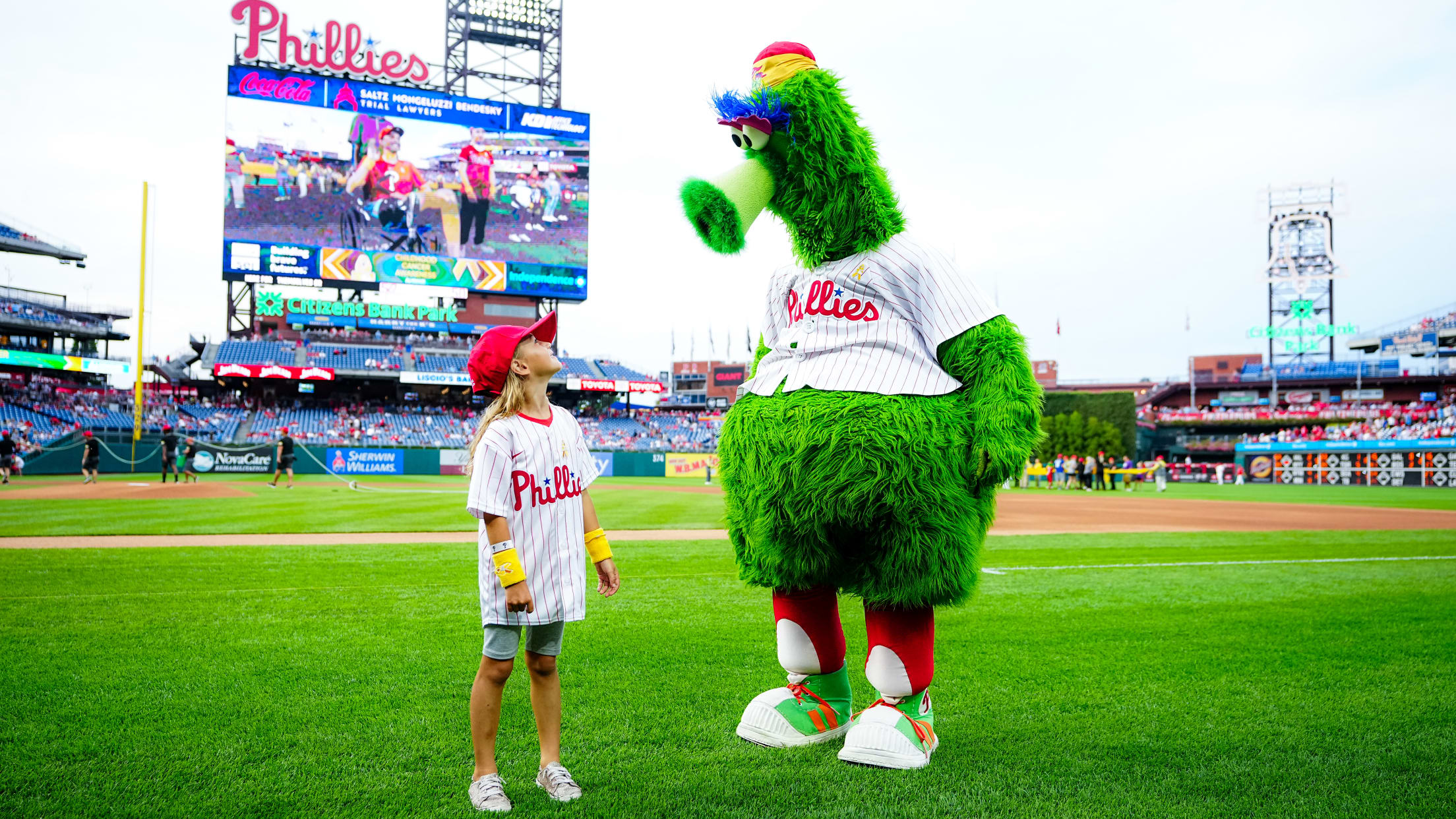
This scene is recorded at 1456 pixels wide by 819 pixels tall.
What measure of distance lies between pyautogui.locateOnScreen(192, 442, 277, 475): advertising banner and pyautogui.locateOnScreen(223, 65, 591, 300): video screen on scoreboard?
38.4 ft

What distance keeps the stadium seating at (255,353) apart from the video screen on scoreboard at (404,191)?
440cm

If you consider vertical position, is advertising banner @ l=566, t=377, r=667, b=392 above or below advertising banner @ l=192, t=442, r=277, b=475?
above

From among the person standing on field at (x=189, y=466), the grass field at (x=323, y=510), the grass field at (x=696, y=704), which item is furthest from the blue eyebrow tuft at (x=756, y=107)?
the person standing on field at (x=189, y=466)

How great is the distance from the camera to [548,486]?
9.04 ft

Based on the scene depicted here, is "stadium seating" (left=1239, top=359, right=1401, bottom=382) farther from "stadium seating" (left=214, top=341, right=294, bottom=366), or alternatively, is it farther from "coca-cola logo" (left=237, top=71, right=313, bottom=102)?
"stadium seating" (left=214, top=341, right=294, bottom=366)

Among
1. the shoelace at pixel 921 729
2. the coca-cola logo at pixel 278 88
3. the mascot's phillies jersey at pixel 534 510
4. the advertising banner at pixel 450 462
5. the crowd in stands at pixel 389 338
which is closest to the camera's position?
the mascot's phillies jersey at pixel 534 510

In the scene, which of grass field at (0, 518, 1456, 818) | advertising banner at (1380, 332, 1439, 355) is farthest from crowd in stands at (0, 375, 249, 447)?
advertising banner at (1380, 332, 1439, 355)

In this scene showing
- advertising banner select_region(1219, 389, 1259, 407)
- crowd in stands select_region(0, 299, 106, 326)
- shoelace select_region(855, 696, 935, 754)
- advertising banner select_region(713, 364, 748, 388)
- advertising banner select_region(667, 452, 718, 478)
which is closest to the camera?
shoelace select_region(855, 696, 935, 754)

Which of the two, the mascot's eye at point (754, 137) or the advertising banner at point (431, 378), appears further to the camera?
the advertising banner at point (431, 378)

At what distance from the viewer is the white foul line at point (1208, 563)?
7980 mm

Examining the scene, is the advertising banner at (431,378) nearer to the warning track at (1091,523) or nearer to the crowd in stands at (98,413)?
the crowd in stands at (98,413)

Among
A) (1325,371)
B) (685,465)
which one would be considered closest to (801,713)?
(685,465)

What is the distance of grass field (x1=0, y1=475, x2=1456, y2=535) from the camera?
11.2 metres

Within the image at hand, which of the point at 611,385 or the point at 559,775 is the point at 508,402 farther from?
the point at 611,385
